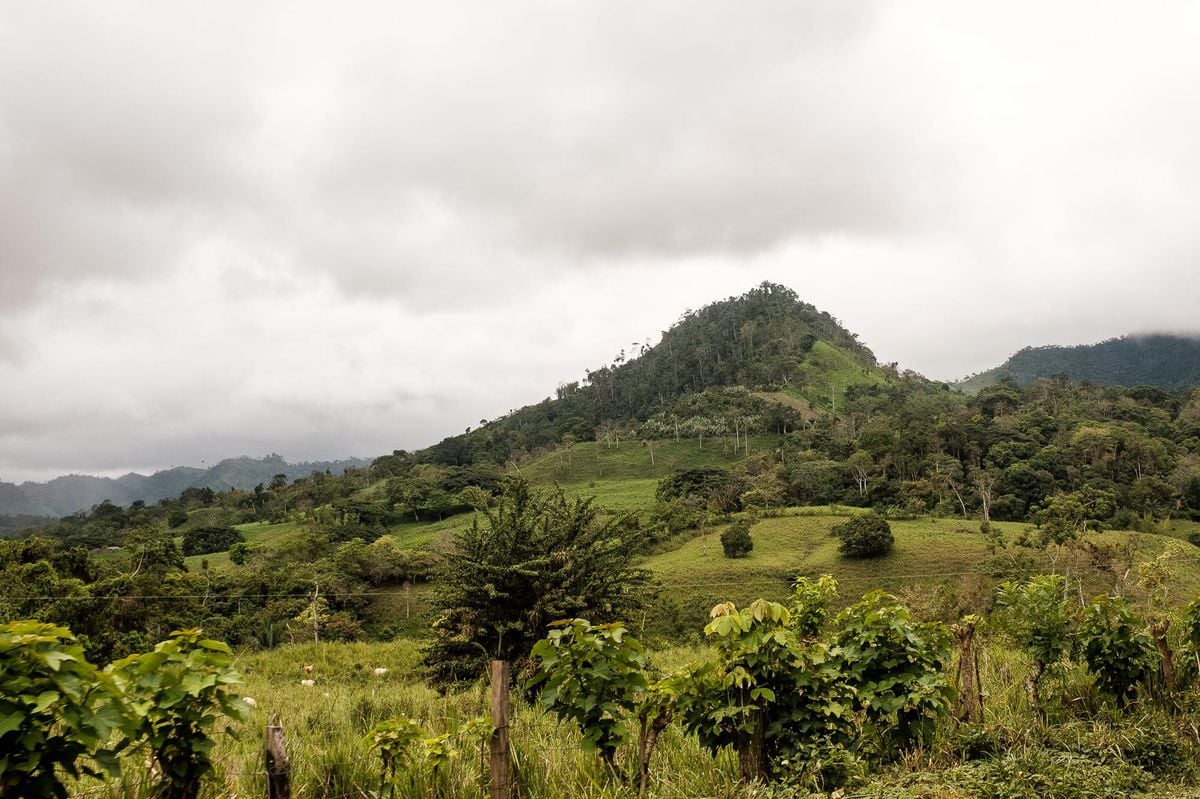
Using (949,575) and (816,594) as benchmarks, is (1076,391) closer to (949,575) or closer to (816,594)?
(949,575)

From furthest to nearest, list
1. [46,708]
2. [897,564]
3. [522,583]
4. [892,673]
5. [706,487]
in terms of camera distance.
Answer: [706,487], [897,564], [522,583], [892,673], [46,708]

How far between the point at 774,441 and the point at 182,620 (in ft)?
234

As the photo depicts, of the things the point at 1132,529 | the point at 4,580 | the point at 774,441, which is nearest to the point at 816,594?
the point at 4,580

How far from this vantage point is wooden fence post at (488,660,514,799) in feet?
12.6

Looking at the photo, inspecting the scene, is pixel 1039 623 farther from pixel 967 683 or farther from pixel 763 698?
pixel 763 698

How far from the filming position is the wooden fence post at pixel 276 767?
3.36 m

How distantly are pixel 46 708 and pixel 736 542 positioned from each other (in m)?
46.5

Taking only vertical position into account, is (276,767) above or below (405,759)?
above

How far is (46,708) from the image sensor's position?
2.39m

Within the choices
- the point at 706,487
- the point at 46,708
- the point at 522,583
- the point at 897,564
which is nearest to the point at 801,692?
the point at 46,708

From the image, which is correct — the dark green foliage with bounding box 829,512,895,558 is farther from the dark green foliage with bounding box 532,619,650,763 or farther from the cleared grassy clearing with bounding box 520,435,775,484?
the dark green foliage with bounding box 532,619,650,763

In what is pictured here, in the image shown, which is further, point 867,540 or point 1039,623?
point 867,540

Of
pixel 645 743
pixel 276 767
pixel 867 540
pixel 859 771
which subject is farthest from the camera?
pixel 867 540

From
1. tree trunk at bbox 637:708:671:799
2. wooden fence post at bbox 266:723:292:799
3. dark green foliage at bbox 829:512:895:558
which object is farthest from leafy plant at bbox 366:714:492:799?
dark green foliage at bbox 829:512:895:558
